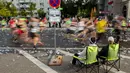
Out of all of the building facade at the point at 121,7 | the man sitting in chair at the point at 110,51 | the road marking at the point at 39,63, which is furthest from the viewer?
the building facade at the point at 121,7

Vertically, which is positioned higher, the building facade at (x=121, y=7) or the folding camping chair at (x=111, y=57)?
the folding camping chair at (x=111, y=57)

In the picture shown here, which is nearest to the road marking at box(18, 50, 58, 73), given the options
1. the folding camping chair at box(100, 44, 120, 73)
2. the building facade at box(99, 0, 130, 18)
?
the folding camping chair at box(100, 44, 120, 73)

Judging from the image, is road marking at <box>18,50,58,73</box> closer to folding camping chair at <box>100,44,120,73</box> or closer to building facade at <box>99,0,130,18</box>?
folding camping chair at <box>100,44,120,73</box>

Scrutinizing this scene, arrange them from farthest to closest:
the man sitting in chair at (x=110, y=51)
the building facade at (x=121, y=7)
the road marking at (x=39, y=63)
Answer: the building facade at (x=121, y=7), the road marking at (x=39, y=63), the man sitting in chair at (x=110, y=51)

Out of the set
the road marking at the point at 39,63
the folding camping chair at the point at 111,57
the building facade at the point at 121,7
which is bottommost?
the building facade at the point at 121,7

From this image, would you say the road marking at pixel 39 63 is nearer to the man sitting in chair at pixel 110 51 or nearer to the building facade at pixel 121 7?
the man sitting in chair at pixel 110 51

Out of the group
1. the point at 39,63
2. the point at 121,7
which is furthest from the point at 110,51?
the point at 121,7

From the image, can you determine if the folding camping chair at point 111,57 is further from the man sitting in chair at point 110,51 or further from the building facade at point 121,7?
the building facade at point 121,7

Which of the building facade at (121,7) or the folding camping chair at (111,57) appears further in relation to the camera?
the building facade at (121,7)

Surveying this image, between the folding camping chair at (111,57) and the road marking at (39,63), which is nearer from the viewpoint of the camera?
the folding camping chair at (111,57)

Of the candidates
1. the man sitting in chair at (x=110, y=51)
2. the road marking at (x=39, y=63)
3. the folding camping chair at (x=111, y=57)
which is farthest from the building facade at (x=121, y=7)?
the man sitting in chair at (x=110, y=51)

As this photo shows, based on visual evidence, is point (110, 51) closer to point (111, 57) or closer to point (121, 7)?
point (111, 57)

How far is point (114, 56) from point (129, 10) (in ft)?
142

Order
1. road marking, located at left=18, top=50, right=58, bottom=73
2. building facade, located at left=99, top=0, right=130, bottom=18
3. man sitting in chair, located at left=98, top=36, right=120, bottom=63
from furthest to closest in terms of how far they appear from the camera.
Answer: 1. building facade, located at left=99, top=0, right=130, bottom=18
2. road marking, located at left=18, top=50, right=58, bottom=73
3. man sitting in chair, located at left=98, top=36, right=120, bottom=63
